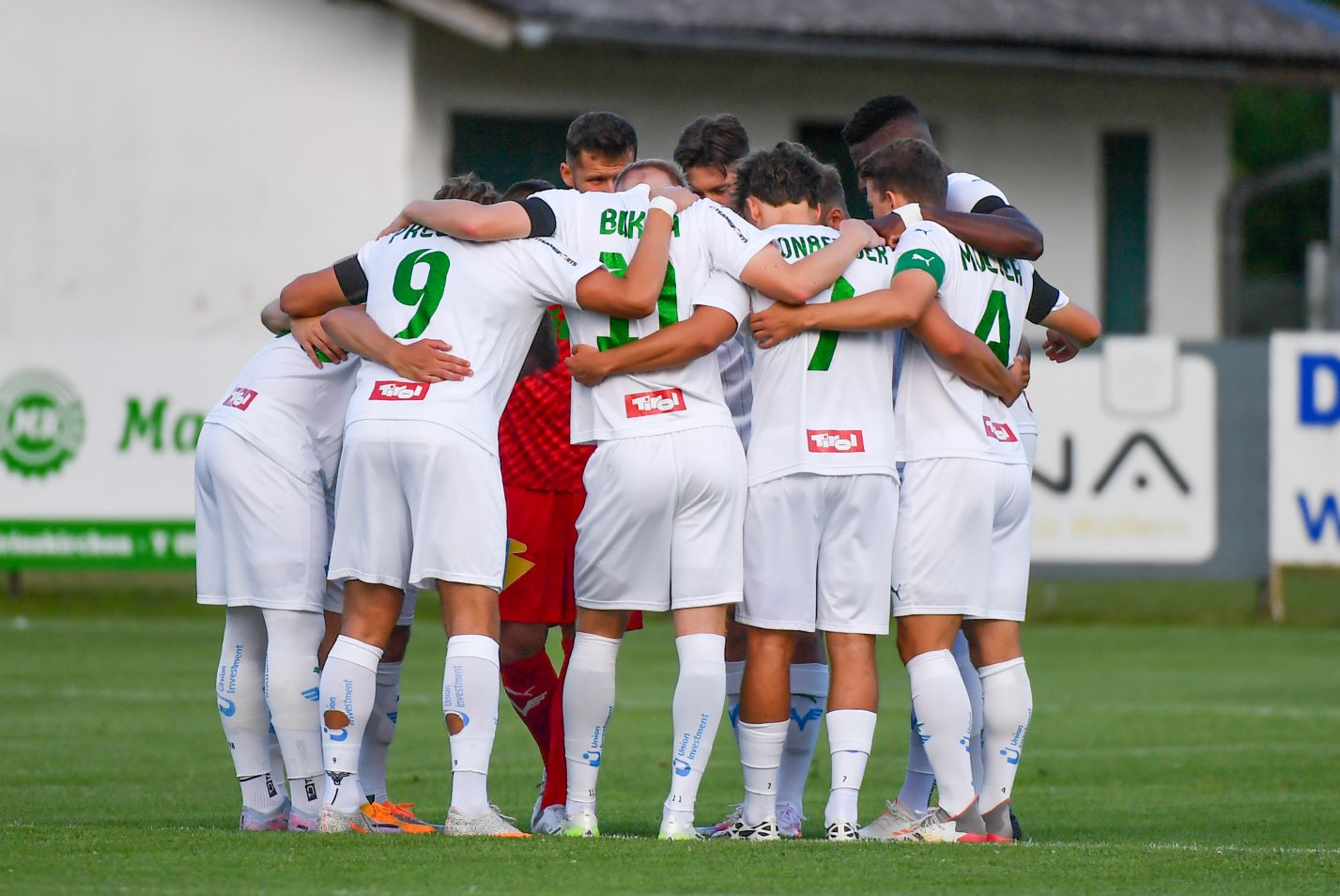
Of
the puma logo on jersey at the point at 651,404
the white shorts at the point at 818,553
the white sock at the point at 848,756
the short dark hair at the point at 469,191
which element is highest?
the short dark hair at the point at 469,191

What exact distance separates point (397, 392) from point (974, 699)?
2.45 metres

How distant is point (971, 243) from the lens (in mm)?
6637

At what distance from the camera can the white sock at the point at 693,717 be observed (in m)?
6.24

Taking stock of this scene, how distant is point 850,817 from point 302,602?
1898mm

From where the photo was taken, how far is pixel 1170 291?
23.2 meters

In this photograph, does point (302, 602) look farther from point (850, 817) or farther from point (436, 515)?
point (850, 817)

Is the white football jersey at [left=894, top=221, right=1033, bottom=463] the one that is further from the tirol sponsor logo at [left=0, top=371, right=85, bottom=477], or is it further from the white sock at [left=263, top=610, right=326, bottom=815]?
the tirol sponsor logo at [left=0, top=371, right=85, bottom=477]

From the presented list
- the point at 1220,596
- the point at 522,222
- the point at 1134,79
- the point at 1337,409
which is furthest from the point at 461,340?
the point at 1134,79

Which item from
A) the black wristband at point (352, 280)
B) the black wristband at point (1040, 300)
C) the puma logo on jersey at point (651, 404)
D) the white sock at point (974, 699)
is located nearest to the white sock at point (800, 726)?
the white sock at point (974, 699)

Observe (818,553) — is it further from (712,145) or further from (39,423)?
(39,423)

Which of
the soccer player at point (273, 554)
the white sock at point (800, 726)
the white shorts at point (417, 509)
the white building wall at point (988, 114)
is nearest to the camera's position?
the white shorts at point (417, 509)

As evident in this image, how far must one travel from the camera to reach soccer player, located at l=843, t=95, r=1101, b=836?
6.63 m

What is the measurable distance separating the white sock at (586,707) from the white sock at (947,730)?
96cm

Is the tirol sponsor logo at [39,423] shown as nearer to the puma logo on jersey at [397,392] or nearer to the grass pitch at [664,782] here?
the grass pitch at [664,782]
